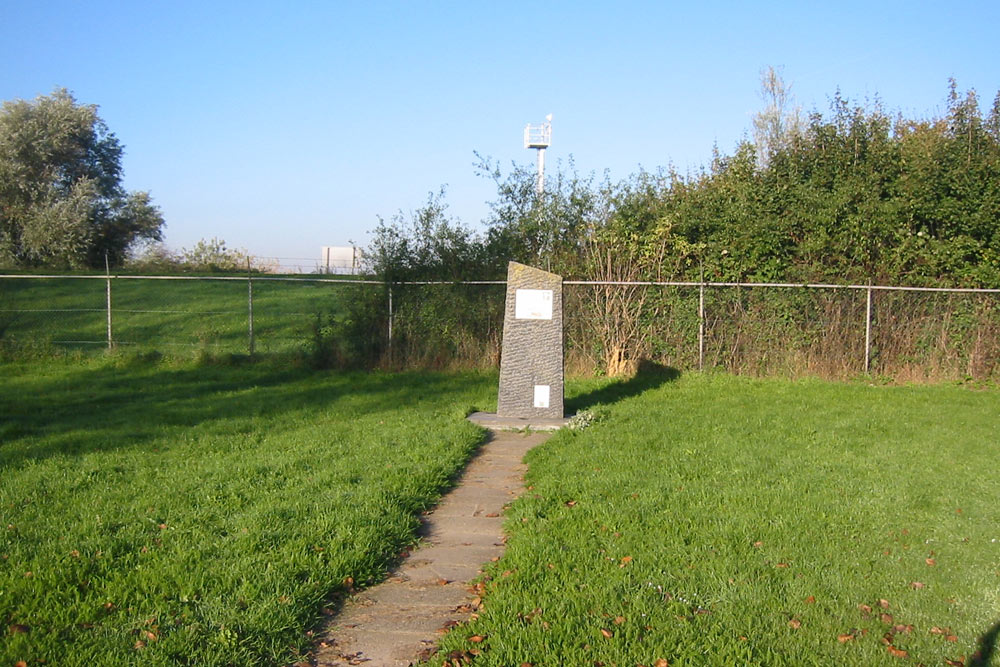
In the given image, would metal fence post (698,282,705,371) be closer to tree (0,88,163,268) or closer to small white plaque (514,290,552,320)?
small white plaque (514,290,552,320)

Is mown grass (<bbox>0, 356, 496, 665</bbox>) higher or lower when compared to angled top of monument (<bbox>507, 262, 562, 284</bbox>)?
lower

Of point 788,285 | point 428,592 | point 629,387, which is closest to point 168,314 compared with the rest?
point 629,387

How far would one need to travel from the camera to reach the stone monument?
10.4m

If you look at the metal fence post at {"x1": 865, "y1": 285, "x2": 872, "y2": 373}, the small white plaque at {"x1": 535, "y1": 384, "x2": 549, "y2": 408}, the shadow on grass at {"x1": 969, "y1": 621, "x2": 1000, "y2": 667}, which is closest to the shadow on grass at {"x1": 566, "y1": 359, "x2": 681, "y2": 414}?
the small white plaque at {"x1": 535, "y1": 384, "x2": 549, "y2": 408}

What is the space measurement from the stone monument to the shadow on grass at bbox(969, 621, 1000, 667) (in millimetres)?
Answer: 6451

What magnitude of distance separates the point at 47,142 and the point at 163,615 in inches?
1581

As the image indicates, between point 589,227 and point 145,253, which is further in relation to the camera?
point 145,253

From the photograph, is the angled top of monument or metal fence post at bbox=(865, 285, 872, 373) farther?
metal fence post at bbox=(865, 285, 872, 373)

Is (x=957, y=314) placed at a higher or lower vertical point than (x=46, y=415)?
higher

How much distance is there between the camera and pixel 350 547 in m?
5.27

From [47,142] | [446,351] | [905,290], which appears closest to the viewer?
[905,290]

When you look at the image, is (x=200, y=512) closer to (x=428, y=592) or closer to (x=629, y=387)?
(x=428, y=592)

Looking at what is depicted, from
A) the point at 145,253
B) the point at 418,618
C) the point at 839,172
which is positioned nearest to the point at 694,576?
the point at 418,618

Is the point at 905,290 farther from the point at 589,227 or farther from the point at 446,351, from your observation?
the point at 446,351
